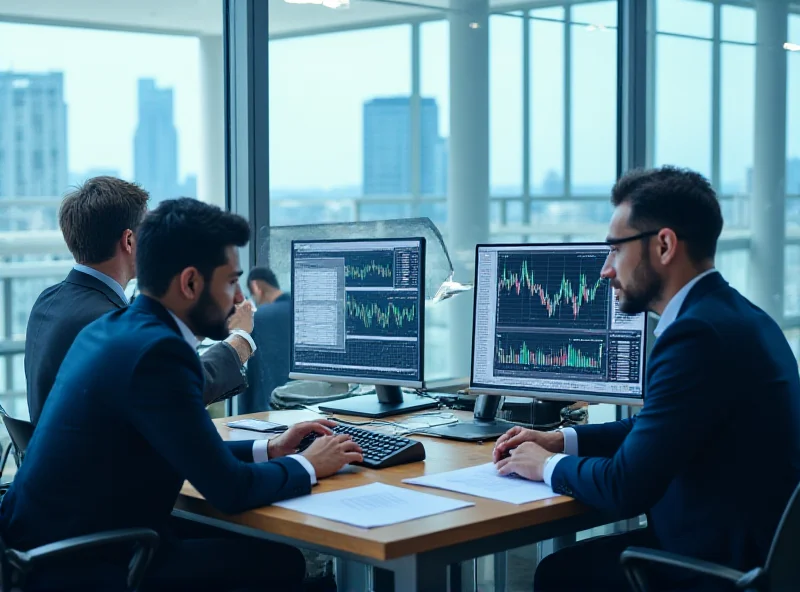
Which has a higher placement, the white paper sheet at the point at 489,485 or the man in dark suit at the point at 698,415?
the man in dark suit at the point at 698,415

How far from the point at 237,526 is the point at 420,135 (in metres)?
2.47

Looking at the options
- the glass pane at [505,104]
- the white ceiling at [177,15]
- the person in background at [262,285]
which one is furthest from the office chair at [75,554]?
the glass pane at [505,104]

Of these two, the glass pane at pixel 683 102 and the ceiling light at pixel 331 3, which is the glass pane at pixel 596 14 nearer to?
the glass pane at pixel 683 102

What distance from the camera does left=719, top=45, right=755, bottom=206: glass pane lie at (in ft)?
16.7

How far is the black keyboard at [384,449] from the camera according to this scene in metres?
2.39

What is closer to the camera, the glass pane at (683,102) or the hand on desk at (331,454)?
the hand on desk at (331,454)

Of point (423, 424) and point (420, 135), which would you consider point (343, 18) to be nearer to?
point (420, 135)

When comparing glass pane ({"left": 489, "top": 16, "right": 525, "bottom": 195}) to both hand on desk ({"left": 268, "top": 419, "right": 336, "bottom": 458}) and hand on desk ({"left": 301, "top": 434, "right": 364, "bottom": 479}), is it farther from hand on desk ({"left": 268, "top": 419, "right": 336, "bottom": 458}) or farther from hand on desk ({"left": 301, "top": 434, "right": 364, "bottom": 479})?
hand on desk ({"left": 301, "top": 434, "right": 364, "bottom": 479})

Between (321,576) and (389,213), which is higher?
(389,213)

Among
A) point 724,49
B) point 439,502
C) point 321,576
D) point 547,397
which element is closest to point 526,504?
point 439,502

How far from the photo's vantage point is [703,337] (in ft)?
6.45

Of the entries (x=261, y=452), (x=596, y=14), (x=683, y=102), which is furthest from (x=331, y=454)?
(x=683, y=102)

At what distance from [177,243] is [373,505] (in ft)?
2.19

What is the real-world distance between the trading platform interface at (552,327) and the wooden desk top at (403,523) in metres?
0.38
